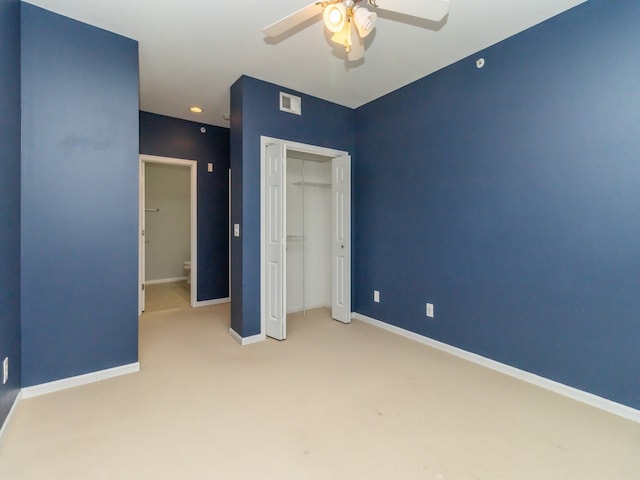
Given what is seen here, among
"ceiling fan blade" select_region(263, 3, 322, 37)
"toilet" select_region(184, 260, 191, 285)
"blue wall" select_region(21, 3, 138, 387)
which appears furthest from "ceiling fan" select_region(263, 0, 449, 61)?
"toilet" select_region(184, 260, 191, 285)

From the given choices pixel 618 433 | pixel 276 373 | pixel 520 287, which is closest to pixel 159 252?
pixel 276 373

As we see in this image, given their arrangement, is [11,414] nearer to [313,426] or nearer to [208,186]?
[313,426]

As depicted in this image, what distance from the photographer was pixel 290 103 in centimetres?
340

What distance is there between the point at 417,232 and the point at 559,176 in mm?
1301

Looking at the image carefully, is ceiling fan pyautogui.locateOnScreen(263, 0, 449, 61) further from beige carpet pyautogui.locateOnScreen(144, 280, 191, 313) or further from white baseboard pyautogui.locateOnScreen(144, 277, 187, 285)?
white baseboard pyautogui.locateOnScreen(144, 277, 187, 285)

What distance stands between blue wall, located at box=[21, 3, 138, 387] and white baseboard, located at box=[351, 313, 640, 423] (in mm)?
2716

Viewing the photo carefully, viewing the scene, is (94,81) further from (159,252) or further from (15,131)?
(159,252)

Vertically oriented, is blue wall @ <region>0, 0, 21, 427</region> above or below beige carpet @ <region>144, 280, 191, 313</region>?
above

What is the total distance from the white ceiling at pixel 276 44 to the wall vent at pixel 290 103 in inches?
4.2

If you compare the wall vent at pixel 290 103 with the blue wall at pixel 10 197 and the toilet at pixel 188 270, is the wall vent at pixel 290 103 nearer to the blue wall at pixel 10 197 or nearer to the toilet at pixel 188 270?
the blue wall at pixel 10 197

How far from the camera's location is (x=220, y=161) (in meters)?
4.75

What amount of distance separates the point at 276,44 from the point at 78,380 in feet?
10.2

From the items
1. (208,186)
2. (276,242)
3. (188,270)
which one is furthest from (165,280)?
(276,242)

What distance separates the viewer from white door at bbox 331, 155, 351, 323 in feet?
12.5
